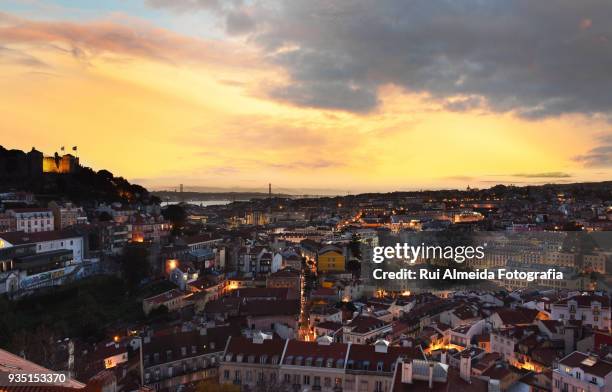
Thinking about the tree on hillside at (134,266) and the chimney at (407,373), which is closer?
the chimney at (407,373)

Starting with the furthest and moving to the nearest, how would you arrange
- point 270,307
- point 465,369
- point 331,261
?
1. point 331,261
2. point 270,307
3. point 465,369

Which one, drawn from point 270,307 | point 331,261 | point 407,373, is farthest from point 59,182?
point 407,373

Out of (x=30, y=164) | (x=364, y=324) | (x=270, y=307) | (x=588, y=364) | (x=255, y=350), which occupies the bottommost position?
(x=364, y=324)

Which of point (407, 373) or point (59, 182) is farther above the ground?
point (59, 182)

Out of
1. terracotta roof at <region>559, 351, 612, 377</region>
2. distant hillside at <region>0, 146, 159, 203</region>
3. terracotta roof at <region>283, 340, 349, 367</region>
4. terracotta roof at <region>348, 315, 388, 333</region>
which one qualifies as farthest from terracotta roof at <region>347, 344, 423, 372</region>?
distant hillside at <region>0, 146, 159, 203</region>

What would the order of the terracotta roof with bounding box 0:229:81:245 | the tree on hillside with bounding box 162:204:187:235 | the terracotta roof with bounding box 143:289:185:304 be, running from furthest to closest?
the tree on hillside with bounding box 162:204:187:235 → the terracotta roof with bounding box 0:229:81:245 → the terracotta roof with bounding box 143:289:185:304

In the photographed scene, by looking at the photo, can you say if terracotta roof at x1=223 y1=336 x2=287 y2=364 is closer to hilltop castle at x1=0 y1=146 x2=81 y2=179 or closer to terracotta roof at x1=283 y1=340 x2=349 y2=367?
terracotta roof at x1=283 y1=340 x2=349 y2=367

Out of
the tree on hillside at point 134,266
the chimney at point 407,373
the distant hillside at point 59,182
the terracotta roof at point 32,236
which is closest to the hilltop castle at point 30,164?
the distant hillside at point 59,182

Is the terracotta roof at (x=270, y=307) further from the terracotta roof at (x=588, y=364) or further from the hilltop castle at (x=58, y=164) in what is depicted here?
the hilltop castle at (x=58, y=164)

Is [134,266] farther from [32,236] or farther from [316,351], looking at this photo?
[316,351]
